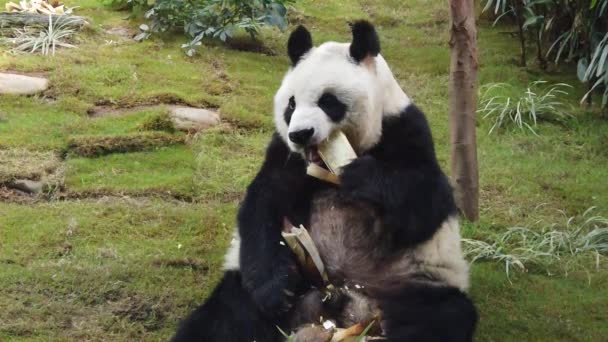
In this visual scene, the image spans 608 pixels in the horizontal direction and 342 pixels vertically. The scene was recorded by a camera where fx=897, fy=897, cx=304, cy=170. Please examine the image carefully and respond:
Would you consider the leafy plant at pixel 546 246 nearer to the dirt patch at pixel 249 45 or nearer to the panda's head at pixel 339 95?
the panda's head at pixel 339 95

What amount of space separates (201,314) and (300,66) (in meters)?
1.27

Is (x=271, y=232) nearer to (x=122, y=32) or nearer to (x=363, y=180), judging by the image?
(x=363, y=180)

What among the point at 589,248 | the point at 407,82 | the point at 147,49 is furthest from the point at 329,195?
the point at 147,49

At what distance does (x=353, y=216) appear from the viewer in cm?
415

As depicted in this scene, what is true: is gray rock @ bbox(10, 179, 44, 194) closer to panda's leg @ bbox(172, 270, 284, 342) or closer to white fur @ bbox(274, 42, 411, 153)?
panda's leg @ bbox(172, 270, 284, 342)

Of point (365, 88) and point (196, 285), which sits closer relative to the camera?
point (365, 88)

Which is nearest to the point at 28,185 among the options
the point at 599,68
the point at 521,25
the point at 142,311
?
the point at 142,311

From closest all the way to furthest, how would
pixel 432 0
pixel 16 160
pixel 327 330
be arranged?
pixel 327 330
pixel 16 160
pixel 432 0

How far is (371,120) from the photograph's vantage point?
404cm

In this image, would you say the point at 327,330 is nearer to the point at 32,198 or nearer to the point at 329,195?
the point at 329,195

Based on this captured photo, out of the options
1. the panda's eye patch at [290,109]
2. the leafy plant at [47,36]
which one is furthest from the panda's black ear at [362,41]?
the leafy plant at [47,36]

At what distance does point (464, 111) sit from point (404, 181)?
2.04 metres

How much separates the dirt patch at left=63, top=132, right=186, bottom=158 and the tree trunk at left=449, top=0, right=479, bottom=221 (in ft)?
7.50

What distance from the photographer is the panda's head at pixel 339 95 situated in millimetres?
3979
